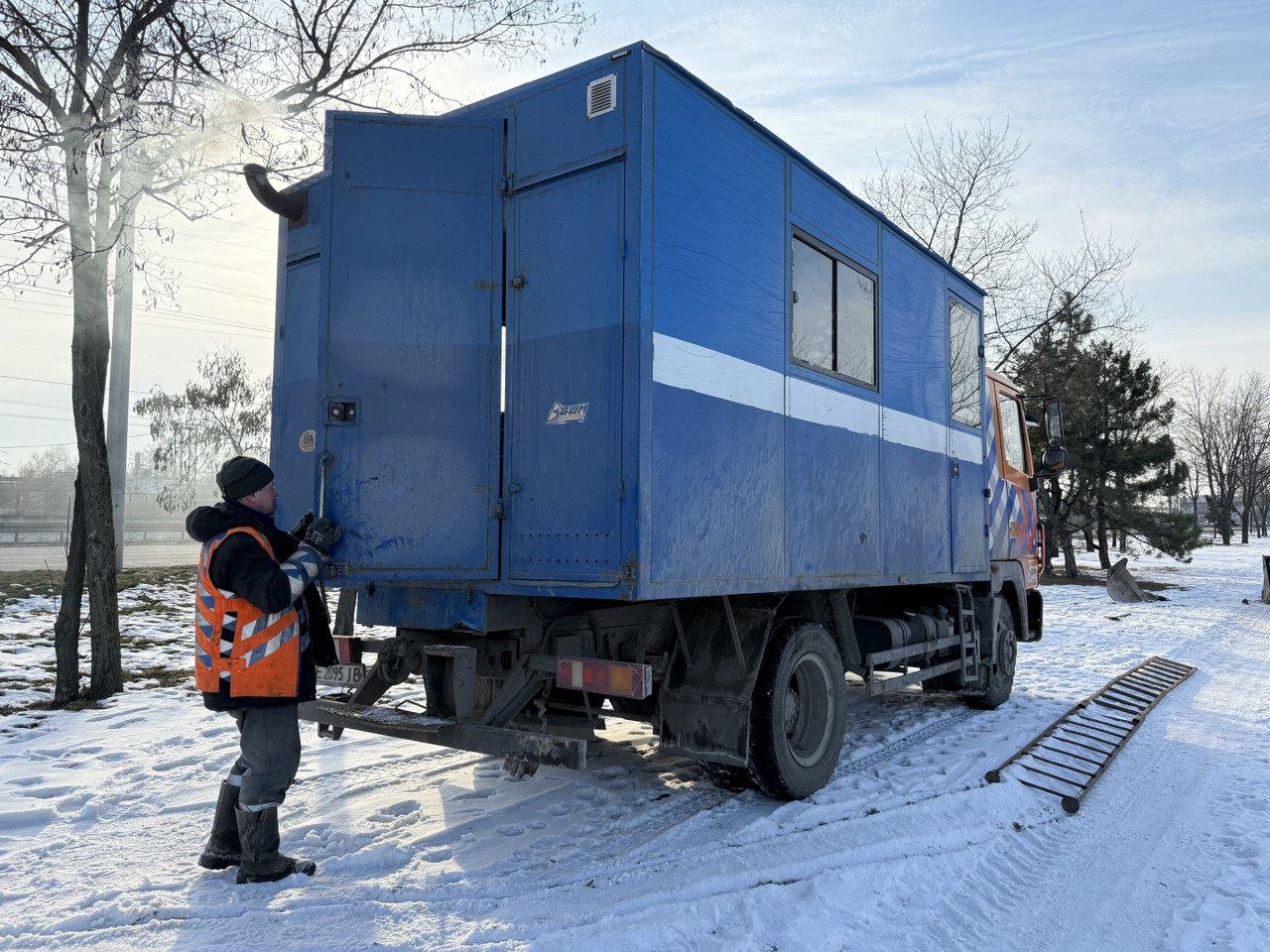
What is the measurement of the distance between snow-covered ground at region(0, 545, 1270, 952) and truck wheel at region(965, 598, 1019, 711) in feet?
4.42

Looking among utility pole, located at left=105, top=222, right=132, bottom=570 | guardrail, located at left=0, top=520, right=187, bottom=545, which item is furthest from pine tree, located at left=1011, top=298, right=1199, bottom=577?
Result: guardrail, located at left=0, top=520, right=187, bottom=545

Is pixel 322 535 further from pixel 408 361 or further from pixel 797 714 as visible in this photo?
pixel 797 714

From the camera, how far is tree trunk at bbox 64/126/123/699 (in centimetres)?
704

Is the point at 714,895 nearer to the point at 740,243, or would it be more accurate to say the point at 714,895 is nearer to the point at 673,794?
the point at 673,794

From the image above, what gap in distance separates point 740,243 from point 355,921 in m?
3.50

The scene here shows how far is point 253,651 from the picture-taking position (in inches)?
144

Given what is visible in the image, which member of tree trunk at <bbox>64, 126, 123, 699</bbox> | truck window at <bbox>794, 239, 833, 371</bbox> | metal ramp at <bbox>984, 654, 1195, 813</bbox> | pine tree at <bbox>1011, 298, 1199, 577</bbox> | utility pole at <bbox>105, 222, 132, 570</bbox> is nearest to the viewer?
truck window at <bbox>794, 239, 833, 371</bbox>

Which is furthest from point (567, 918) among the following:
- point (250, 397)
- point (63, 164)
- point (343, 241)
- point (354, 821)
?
point (250, 397)

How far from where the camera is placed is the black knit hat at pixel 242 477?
3.80 meters

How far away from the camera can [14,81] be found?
7.05 meters

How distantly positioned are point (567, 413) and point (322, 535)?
1253 mm

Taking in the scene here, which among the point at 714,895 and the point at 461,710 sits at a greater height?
the point at 461,710

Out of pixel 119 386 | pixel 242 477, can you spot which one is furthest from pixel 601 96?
pixel 119 386

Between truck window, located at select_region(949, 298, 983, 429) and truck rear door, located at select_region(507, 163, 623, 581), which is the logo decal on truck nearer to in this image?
truck rear door, located at select_region(507, 163, 623, 581)
